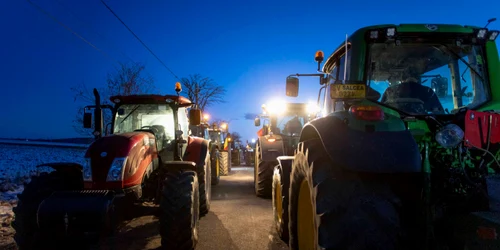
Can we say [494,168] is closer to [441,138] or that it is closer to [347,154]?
[441,138]

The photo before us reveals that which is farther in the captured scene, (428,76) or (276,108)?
(276,108)

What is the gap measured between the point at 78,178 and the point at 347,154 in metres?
4.59

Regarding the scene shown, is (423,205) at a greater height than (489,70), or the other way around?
(489,70)

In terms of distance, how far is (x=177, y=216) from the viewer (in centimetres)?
472

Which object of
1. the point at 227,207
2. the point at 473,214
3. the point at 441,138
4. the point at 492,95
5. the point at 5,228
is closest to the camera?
the point at 473,214

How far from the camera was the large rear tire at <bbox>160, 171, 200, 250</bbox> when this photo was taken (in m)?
4.68

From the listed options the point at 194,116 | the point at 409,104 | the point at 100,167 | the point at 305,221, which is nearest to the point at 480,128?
the point at 409,104

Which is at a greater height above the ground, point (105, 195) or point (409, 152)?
point (409, 152)

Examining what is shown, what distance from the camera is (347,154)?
7.66 ft

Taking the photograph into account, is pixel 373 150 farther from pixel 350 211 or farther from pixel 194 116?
pixel 194 116

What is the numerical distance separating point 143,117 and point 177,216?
10.4 feet

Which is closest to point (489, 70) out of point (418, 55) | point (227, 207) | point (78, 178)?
point (418, 55)

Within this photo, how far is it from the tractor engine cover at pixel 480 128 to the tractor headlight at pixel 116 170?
4155mm

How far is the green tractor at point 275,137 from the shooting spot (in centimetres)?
909
